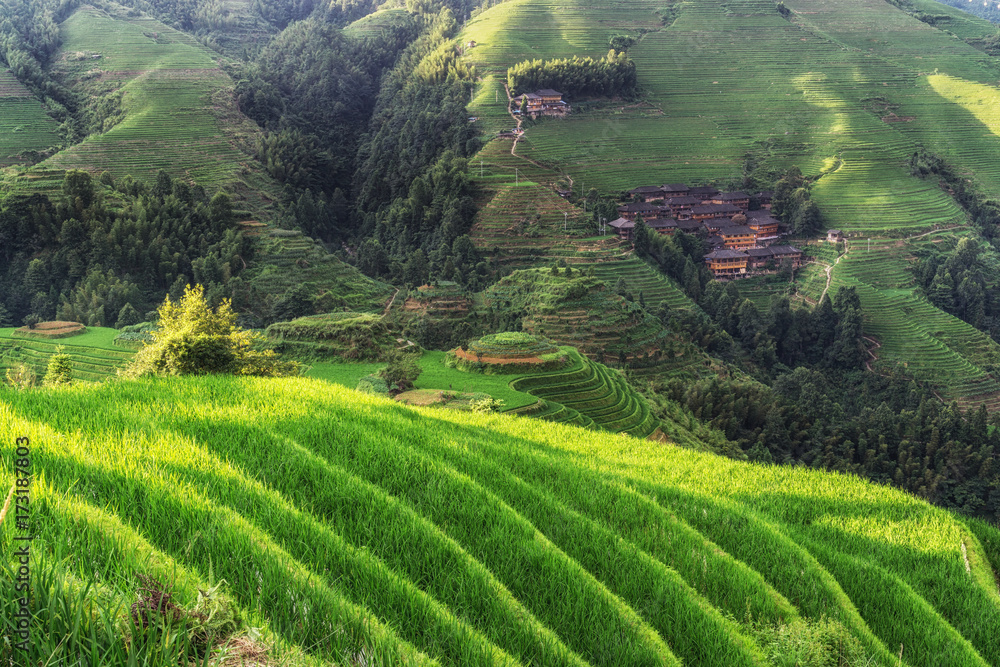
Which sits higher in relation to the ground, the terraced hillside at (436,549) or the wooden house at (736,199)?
the terraced hillside at (436,549)

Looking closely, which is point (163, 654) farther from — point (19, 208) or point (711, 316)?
point (711, 316)

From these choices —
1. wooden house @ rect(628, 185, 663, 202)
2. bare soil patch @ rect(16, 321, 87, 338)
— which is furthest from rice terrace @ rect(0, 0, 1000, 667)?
wooden house @ rect(628, 185, 663, 202)

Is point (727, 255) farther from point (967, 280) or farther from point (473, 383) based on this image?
point (473, 383)

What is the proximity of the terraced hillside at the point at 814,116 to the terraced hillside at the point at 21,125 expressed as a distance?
34.6 metres

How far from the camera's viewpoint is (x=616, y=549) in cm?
431

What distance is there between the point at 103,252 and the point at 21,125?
78.4 feet

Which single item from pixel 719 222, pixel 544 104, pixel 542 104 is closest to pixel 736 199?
pixel 719 222

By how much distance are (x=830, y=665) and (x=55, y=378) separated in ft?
48.1

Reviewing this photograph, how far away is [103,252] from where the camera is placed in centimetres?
3441

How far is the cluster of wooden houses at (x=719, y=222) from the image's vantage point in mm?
51750

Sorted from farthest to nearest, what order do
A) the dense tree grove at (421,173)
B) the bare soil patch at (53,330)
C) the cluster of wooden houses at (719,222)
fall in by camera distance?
the cluster of wooden houses at (719,222)
the dense tree grove at (421,173)
the bare soil patch at (53,330)

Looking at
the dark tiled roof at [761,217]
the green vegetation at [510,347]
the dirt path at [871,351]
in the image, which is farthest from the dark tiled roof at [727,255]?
the green vegetation at [510,347]

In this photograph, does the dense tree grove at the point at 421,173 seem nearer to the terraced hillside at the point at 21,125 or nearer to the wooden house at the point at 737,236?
the wooden house at the point at 737,236

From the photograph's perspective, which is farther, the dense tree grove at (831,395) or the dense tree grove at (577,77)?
the dense tree grove at (577,77)
